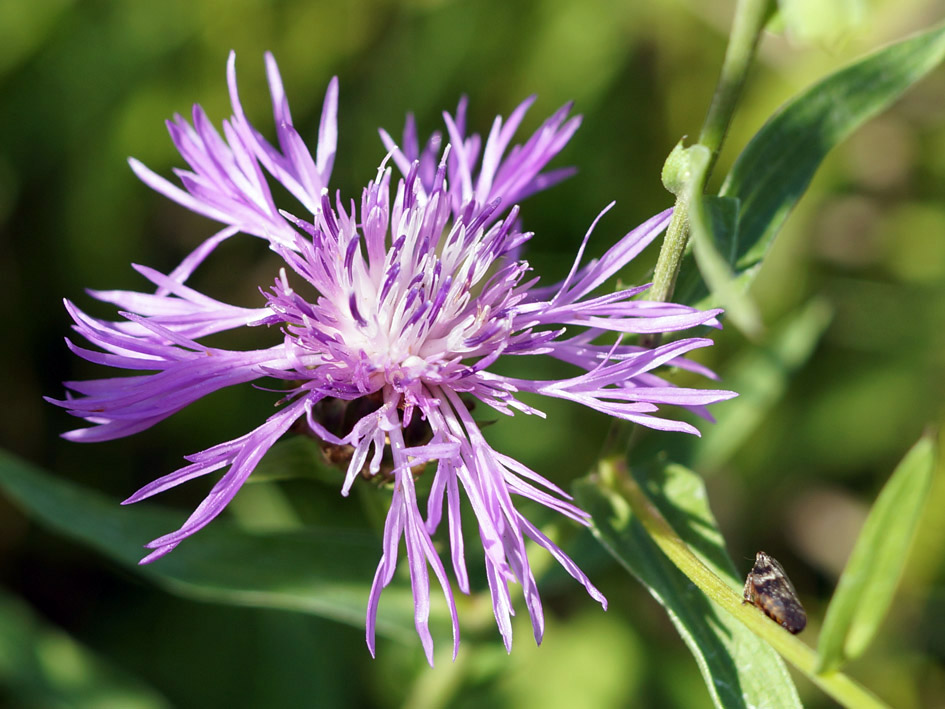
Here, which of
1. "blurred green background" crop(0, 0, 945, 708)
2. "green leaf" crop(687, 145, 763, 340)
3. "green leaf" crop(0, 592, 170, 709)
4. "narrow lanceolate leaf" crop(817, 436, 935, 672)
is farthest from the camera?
"blurred green background" crop(0, 0, 945, 708)

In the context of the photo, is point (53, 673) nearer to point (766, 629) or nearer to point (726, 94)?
point (766, 629)

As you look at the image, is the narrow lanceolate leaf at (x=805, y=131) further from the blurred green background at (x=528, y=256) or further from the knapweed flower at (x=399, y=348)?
the blurred green background at (x=528, y=256)

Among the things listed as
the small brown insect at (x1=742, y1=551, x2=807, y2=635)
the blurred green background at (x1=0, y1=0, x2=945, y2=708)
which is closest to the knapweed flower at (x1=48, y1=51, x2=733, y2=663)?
the small brown insect at (x1=742, y1=551, x2=807, y2=635)

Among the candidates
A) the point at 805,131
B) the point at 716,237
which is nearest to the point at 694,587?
the point at 716,237

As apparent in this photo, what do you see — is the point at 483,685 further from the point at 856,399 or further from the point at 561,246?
the point at 856,399

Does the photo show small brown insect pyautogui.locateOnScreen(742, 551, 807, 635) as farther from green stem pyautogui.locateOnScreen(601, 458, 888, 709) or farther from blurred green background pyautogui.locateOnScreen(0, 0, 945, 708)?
blurred green background pyautogui.locateOnScreen(0, 0, 945, 708)

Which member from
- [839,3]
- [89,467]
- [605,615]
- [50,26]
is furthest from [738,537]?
[50,26]
